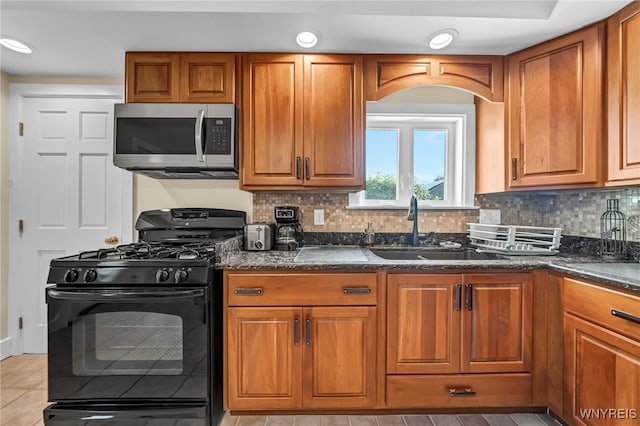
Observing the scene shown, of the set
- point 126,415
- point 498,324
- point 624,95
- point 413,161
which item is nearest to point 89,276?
point 126,415

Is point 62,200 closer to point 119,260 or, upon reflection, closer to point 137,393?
point 119,260

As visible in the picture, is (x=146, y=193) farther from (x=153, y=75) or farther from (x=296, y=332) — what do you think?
(x=296, y=332)

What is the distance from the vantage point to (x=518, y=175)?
1.95 m

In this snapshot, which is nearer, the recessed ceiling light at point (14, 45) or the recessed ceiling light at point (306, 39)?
the recessed ceiling light at point (306, 39)

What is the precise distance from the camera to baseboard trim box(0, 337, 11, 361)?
2.35m

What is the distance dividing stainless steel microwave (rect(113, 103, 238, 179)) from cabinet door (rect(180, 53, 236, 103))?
132 millimetres

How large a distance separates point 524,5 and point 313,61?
1.14 m

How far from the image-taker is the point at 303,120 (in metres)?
1.95

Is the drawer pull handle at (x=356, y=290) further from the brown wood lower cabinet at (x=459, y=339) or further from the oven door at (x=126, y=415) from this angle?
the oven door at (x=126, y=415)

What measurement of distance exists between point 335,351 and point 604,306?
1225mm

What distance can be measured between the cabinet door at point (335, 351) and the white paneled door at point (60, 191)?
5.67 feet

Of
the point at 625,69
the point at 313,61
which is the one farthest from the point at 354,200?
the point at 625,69

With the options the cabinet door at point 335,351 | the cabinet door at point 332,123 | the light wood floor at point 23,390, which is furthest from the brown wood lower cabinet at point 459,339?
the light wood floor at point 23,390

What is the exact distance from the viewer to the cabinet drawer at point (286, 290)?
5.40ft
